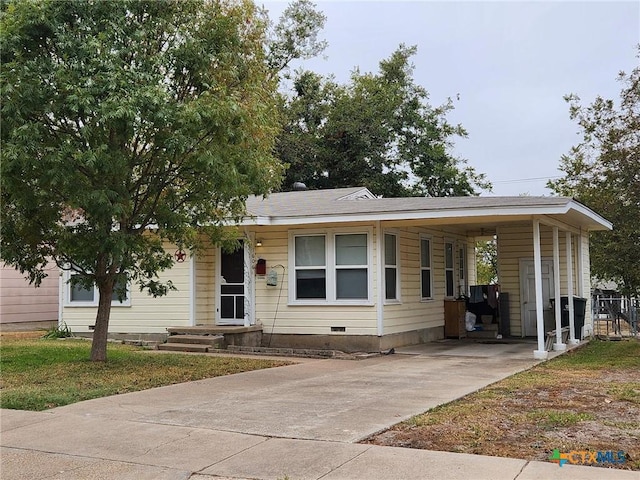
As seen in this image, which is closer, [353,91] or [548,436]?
[548,436]

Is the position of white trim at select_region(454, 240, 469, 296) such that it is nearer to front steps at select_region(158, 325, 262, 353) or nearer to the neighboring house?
front steps at select_region(158, 325, 262, 353)

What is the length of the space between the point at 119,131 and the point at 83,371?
3.76 m

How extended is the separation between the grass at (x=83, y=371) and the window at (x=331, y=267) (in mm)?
2424

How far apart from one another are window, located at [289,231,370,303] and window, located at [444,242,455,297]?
4.28m

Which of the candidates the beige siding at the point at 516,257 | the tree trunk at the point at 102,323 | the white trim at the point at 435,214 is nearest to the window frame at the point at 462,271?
the beige siding at the point at 516,257

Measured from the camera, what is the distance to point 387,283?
1355 centimetres

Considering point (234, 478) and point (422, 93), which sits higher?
point (422, 93)

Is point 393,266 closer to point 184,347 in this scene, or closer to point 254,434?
point 184,347

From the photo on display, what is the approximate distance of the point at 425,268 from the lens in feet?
51.0

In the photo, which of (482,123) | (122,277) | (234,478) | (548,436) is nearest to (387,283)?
(122,277)

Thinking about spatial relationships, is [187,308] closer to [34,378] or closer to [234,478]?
[34,378]

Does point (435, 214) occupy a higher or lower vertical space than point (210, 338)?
higher

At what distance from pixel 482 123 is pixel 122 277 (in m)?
27.8

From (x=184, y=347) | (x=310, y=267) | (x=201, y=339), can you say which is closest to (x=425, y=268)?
(x=310, y=267)
